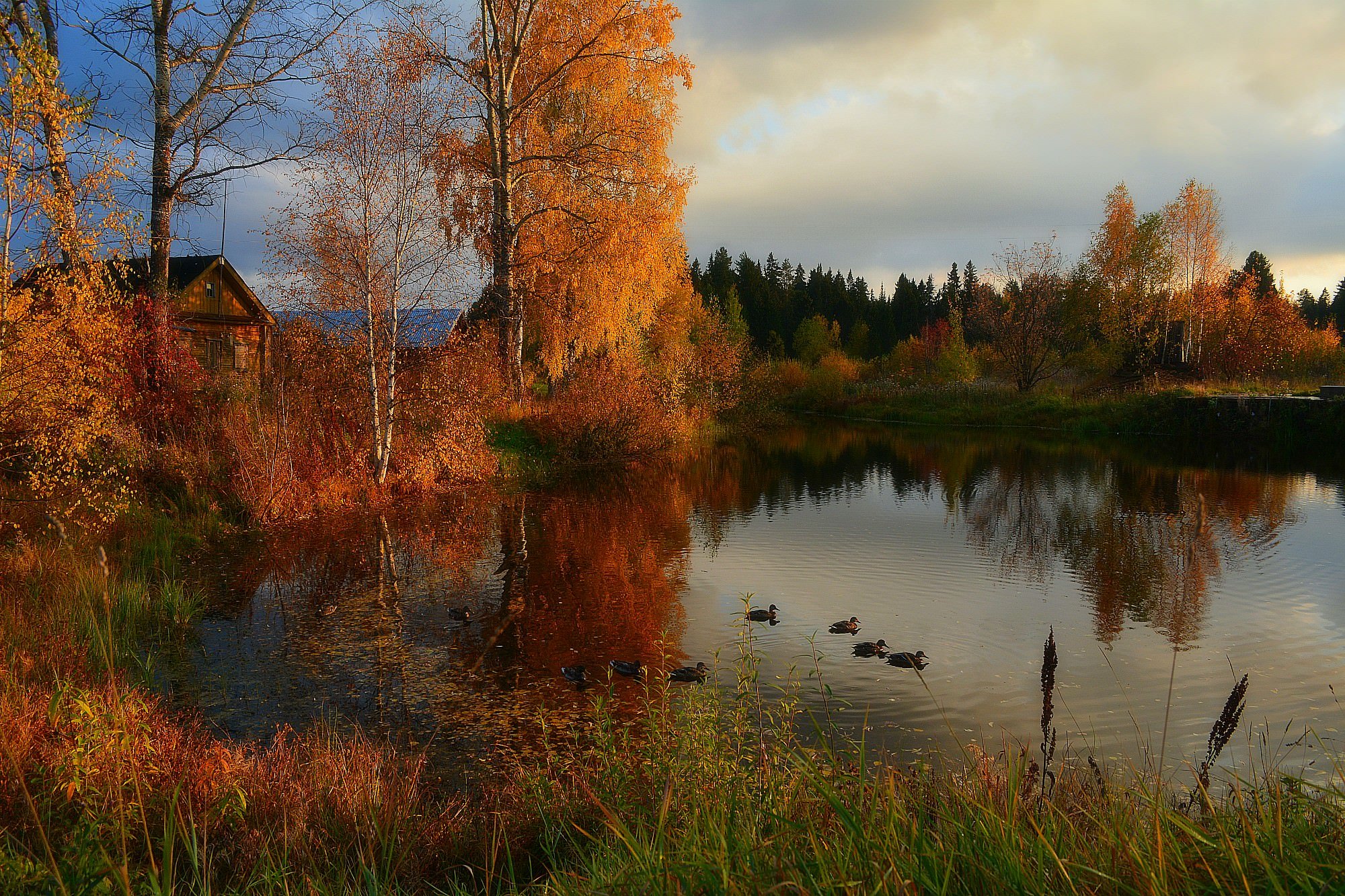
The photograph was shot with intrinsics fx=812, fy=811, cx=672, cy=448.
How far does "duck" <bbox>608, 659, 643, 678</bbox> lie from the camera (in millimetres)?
6758

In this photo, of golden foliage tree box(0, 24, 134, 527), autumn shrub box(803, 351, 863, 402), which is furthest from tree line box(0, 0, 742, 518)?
autumn shrub box(803, 351, 863, 402)

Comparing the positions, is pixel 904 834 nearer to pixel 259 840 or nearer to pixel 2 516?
pixel 259 840

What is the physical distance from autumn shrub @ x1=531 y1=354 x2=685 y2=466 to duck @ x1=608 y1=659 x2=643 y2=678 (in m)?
14.1

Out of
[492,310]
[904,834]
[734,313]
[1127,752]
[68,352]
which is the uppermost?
[734,313]

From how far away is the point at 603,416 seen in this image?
21625mm

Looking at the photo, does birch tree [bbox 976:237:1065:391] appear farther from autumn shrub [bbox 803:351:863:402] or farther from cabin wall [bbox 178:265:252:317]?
cabin wall [bbox 178:265:252:317]

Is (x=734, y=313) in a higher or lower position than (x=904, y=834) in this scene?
higher

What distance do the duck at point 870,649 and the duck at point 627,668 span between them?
2.00 metres

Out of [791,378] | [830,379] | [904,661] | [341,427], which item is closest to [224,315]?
[341,427]

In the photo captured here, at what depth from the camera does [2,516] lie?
9.59 meters

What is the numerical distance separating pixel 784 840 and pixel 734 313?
60.2 meters

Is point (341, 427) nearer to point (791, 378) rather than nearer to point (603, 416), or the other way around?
point (603, 416)

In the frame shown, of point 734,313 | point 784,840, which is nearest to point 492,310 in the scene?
point 784,840

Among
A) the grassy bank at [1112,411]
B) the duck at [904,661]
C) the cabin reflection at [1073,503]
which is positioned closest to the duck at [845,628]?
the duck at [904,661]
